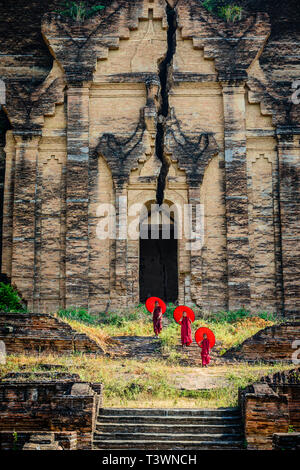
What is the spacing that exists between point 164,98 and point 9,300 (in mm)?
8842

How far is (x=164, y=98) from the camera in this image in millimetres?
25938

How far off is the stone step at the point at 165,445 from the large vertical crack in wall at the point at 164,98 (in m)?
13.0

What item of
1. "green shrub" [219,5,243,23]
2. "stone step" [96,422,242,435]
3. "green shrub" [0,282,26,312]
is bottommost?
"stone step" [96,422,242,435]

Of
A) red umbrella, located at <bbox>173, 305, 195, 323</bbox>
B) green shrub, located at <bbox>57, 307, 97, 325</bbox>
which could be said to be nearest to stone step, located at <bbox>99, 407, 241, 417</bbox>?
red umbrella, located at <bbox>173, 305, 195, 323</bbox>

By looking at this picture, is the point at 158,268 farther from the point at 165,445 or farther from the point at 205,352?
the point at 165,445

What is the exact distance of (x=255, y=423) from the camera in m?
12.8

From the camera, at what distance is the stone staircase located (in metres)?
12.6

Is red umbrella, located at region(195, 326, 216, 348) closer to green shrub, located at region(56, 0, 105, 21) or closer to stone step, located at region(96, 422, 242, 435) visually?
stone step, located at region(96, 422, 242, 435)

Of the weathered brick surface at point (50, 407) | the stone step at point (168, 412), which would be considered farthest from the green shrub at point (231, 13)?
the weathered brick surface at point (50, 407)

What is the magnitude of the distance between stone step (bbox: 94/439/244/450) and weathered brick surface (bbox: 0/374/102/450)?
355 millimetres

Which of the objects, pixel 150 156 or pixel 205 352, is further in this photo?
pixel 150 156

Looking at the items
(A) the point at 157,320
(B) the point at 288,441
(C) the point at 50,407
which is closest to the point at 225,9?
(A) the point at 157,320

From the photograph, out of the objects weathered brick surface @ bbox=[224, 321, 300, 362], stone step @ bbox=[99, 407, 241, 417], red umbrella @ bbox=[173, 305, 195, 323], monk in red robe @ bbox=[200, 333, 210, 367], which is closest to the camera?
stone step @ bbox=[99, 407, 241, 417]

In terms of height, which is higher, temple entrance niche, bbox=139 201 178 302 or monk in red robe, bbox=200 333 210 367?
temple entrance niche, bbox=139 201 178 302
